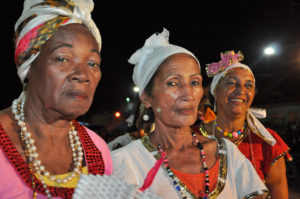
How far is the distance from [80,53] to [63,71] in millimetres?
145

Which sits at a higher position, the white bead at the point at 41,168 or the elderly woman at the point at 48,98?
the elderly woman at the point at 48,98

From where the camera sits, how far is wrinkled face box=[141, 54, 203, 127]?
1.98m

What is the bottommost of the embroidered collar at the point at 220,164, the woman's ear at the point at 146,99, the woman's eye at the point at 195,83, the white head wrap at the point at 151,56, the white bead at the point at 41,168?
the embroidered collar at the point at 220,164

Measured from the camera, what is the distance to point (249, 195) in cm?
186

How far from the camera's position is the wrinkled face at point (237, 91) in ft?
9.98

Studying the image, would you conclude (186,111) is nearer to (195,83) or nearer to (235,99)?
(195,83)

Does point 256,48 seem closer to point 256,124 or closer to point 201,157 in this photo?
point 256,124

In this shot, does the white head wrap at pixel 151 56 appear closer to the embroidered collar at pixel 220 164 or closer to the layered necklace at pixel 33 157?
the embroidered collar at pixel 220 164

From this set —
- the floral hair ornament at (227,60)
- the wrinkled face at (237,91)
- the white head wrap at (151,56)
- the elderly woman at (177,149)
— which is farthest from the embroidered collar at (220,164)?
the floral hair ornament at (227,60)

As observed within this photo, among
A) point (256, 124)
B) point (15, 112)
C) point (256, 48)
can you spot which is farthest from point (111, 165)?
point (256, 48)

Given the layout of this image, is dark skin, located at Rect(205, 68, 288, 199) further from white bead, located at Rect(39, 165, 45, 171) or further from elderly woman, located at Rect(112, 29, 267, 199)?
white bead, located at Rect(39, 165, 45, 171)

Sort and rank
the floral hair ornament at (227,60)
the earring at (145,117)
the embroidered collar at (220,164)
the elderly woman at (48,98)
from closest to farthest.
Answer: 1. the elderly woman at (48,98)
2. the embroidered collar at (220,164)
3. the earring at (145,117)
4. the floral hair ornament at (227,60)

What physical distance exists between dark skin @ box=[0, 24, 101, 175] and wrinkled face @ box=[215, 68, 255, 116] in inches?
77.9

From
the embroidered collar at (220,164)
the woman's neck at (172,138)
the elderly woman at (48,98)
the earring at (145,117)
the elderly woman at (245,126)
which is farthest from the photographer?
the elderly woman at (245,126)
